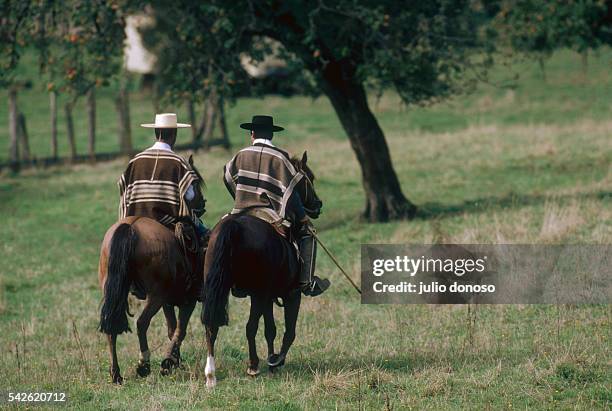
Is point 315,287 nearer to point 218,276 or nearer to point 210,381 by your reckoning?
point 218,276

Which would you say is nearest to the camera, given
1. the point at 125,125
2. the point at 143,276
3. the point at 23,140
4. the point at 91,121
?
the point at 143,276

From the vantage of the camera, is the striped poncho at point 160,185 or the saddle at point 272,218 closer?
the saddle at point 272,218

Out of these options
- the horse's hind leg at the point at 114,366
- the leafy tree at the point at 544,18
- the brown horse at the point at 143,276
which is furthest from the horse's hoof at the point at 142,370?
the leafy tree at the point at 544,18

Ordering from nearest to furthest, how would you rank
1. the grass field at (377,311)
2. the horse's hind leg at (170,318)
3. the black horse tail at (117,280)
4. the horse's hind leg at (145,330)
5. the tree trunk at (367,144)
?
the grass field at (377,311) → the black horse tail at (117,280) → the horse's hind leg at (145,330) → the horse's hind leg at (170,318) → the tree trunk at (367,144)

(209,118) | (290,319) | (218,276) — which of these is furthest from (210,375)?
(209,118)

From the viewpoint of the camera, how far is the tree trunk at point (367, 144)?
2070cm

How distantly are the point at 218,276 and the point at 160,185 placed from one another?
144cm

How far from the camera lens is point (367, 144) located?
2095cm

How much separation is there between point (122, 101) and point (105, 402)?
27090mm

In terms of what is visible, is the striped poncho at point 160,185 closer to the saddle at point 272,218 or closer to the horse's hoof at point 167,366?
the saddle at point 272,218

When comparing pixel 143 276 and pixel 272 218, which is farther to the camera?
pixel 272 218

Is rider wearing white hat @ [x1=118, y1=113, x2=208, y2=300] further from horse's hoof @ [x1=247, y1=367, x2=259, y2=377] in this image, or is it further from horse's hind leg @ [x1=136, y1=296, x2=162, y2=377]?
horse's hoof @ [x1=247, y1=367, x2=259, y2=377]

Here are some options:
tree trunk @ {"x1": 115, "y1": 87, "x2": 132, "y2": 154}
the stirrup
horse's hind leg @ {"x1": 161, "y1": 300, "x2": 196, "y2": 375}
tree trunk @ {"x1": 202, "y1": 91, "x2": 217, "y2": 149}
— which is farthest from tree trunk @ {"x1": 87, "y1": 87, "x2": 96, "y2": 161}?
the stirrup

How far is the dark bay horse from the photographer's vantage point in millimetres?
9414
